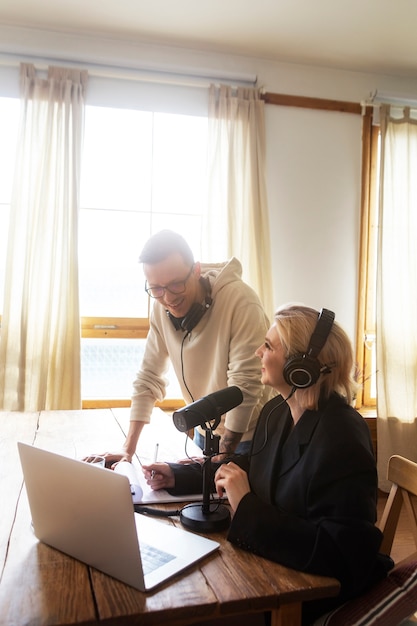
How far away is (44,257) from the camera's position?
3.27 meters

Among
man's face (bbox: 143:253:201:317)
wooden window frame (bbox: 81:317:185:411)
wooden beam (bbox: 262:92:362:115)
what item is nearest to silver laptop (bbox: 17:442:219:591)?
man's face (bbox: 143:253:201:317)

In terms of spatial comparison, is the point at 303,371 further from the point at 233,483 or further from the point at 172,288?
the point at 172,288

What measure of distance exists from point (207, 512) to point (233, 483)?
102 mm

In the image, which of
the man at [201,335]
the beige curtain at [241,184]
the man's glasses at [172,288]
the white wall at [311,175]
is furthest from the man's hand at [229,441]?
the white wall at [311,175]

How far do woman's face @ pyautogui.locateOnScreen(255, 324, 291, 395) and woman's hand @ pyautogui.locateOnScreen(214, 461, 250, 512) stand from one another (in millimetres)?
267

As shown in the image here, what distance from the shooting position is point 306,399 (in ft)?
4.57

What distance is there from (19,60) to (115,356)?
191 centimetres

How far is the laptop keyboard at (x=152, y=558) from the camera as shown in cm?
104

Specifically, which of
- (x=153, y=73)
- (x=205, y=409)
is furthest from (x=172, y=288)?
(x=153, y=73)

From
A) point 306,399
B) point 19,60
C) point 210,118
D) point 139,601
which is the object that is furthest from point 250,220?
point 139,601

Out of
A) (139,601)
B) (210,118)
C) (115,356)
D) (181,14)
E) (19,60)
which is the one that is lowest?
(139,601)

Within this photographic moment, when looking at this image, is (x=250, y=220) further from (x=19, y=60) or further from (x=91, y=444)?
(x=91, y=444)

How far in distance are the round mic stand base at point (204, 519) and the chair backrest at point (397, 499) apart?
0.52 meters

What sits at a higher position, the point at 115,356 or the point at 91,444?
the point at 115,356
